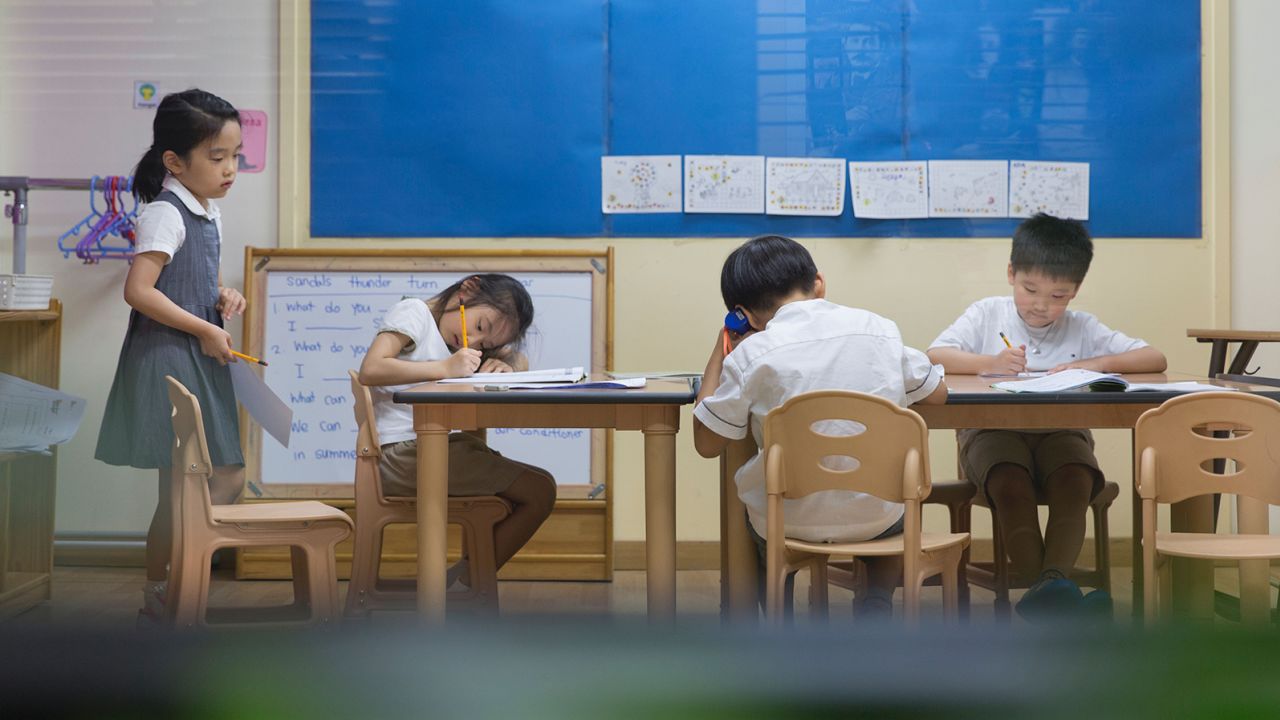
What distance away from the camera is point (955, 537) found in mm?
1879

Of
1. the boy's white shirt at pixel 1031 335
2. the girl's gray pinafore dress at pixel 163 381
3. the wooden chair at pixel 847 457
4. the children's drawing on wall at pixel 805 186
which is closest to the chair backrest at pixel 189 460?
the girl's gray pinafore dress at pixel 163 381

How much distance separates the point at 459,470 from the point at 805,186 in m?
1.52

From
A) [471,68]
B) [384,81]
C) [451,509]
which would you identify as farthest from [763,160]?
[451,509]

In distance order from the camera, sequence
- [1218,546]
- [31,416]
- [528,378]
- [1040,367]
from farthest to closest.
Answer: [1040,367], [31,416], [528,378], [1218,546]

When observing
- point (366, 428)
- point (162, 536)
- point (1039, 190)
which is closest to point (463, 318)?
point (366, 428)

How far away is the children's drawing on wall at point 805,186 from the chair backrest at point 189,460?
1907 millimetres

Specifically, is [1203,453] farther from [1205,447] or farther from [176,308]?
[176,308]

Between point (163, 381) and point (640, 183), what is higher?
point (640, 183)

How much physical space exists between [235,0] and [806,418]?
239cm

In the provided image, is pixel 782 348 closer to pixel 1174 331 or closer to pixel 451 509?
pixel 451 509

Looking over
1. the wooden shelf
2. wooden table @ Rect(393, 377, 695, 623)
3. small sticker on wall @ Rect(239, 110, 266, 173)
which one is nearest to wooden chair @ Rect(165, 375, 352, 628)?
wooden table @ Rect(393, 377, 695, 623)

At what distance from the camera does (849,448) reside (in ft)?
5.53

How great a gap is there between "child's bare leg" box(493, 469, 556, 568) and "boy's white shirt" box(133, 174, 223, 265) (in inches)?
34.2

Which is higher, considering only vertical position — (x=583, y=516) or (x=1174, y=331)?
(x=1174, y=331)
